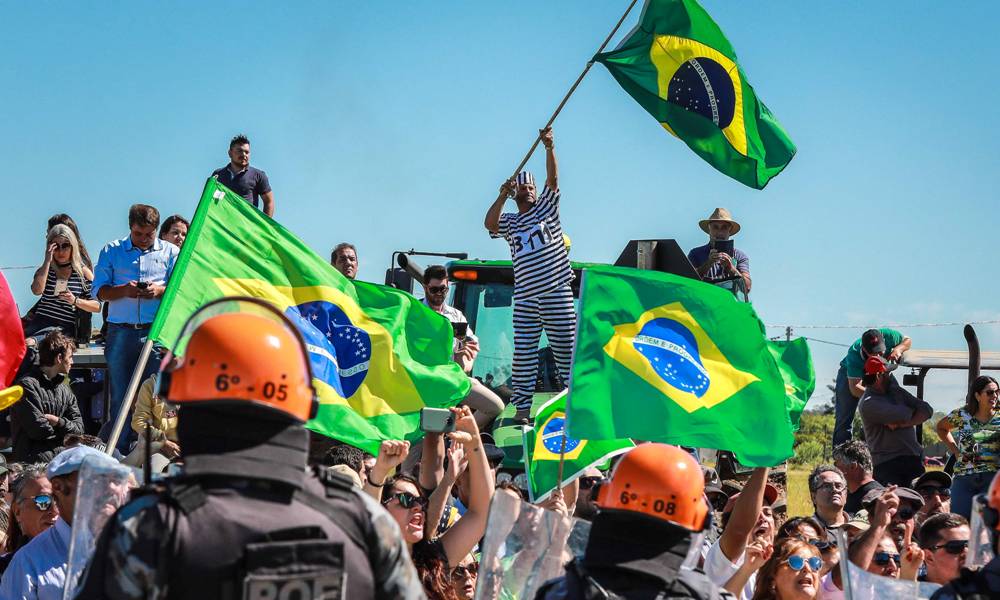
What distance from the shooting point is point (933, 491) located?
34.5 feet

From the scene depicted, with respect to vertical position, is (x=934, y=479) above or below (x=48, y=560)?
above

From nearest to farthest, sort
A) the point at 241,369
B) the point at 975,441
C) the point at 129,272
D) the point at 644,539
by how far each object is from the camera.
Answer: the point at 241,369, the point at 644,539, the point at 975,441, the point at 129,272

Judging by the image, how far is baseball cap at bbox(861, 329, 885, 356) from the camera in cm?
1148

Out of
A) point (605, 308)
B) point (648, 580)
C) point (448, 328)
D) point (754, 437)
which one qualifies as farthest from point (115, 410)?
point (648, 580)

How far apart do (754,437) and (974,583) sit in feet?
12.6

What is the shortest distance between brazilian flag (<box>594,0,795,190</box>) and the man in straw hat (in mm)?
2004

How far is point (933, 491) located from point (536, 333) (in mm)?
3566

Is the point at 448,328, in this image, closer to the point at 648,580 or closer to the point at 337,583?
the point at 648,580

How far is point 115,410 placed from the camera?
34.9ft

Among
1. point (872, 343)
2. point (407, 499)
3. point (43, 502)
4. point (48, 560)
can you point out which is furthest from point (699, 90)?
point (48, 560)

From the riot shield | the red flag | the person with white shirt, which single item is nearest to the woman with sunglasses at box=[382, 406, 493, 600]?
the riot shield

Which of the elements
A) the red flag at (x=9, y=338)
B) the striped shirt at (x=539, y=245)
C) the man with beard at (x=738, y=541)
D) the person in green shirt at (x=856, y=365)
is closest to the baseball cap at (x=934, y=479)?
the person in green shirt at (x=856, y=365)

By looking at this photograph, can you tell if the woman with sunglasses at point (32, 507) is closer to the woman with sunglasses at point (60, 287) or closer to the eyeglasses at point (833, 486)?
the woman with sunglasses at point (60, 287)

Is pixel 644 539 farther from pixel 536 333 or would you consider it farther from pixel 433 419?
pixel 536 333
